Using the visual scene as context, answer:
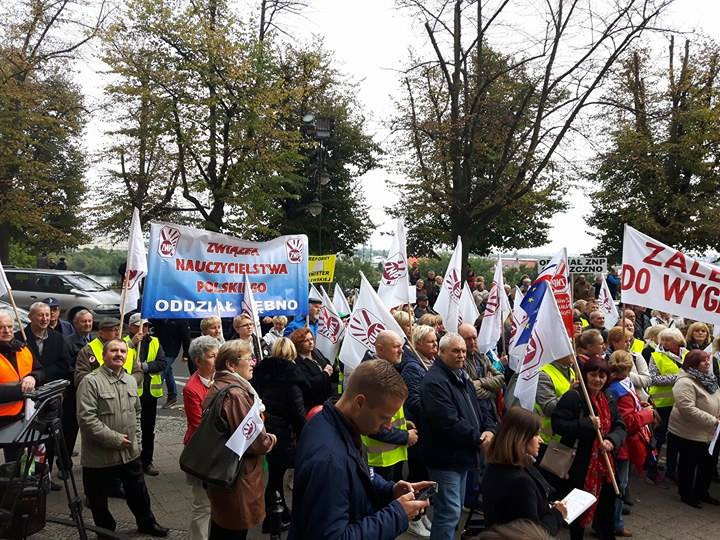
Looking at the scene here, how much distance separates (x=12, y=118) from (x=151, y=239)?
19.8 m

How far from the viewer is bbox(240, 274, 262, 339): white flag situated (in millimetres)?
6517

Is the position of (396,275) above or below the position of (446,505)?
above

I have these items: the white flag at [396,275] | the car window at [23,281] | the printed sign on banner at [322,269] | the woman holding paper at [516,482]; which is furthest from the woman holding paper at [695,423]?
the car window at [23,281]

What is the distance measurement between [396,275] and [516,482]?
16.2 feet

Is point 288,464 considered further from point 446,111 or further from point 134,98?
point 446,111

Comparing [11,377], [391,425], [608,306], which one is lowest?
[391,425]

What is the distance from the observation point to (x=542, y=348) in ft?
16.8

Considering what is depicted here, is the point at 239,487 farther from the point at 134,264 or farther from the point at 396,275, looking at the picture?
the point at 396,275

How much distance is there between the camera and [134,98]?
71.9ft

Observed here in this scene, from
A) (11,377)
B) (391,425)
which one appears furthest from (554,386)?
(11,377)

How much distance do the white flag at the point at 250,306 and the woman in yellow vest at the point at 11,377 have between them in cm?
211

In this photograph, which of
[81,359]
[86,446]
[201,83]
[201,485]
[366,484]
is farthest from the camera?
[201,83]

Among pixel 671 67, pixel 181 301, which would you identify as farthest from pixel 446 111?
pixel 181 301

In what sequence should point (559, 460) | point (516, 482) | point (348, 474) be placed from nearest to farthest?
point (348, 474) → point (516, 482) → point (559, 460)
